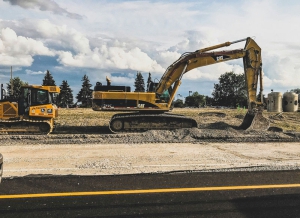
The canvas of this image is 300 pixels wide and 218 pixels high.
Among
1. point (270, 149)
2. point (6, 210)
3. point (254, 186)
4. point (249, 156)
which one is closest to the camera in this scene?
point (6, 210)

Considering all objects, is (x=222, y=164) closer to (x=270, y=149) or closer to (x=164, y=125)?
(x=270, y=149)

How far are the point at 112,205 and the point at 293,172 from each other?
451 centimetres

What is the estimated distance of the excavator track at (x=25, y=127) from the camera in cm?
1476

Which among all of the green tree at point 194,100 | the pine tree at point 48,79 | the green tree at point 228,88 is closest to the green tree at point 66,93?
the pine tree at point 48,79

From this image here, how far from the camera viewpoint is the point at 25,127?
48.9ft

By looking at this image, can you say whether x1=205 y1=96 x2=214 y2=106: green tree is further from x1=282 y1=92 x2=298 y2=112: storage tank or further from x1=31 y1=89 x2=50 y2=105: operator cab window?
x1=31 y1=89 x2=50 y2=105: operator cab window

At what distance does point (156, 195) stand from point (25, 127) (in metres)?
11.4

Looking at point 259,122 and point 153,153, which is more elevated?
point 259,122

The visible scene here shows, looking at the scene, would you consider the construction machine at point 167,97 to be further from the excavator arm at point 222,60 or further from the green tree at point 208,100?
the green tree at point 208,100

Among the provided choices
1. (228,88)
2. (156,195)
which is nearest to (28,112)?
(156,195)

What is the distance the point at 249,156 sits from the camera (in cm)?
924

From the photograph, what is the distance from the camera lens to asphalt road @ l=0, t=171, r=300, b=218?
4.57 meters

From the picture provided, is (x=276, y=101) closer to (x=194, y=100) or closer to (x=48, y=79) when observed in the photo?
(x=48, y=79)

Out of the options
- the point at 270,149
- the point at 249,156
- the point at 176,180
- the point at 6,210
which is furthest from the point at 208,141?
the point at 6,210
